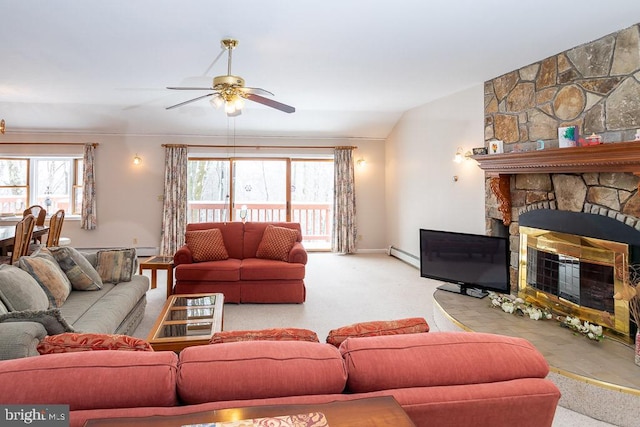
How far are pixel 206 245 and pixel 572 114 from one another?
4.09 meters

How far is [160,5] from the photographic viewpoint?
8.57ft

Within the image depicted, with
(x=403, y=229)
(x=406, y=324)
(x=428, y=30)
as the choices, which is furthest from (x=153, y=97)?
(x=406, y=324)

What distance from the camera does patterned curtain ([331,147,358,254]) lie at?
7.60 meters

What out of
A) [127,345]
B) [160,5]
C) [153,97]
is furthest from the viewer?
[153,97]

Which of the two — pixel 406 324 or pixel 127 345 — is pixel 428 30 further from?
pixel 127 345

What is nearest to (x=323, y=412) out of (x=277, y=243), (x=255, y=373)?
(x=255, y=373)

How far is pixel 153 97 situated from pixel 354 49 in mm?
3419

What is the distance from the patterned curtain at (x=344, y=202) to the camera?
7598 millimetres

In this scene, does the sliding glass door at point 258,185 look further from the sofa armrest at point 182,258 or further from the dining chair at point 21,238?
the dining chair at point 21,238

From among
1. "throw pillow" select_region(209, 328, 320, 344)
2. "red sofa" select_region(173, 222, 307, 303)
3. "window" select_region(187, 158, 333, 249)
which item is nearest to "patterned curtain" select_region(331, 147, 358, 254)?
"window" select_region(187, 158, 333, 249)

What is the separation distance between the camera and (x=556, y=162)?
3.15 metres

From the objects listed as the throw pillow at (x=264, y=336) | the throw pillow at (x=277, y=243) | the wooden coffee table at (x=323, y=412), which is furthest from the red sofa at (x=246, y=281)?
the wooden coffee table at (x=323, y=412)

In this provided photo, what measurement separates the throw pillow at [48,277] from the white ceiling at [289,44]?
1.88m

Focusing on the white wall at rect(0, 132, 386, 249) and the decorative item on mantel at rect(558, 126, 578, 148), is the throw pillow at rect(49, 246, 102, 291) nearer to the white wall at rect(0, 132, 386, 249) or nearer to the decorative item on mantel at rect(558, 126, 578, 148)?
the white wall at rect(0, 132, 386, 249)
